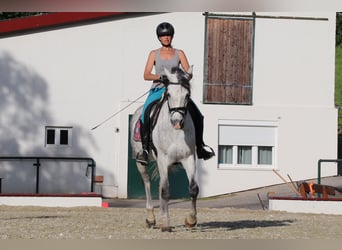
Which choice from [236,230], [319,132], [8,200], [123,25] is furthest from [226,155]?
[236,230]

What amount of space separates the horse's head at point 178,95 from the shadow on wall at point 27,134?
1776cm

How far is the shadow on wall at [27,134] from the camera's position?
29.4 meters

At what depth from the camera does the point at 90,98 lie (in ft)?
98.2

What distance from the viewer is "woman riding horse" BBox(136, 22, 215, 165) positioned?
12719mm

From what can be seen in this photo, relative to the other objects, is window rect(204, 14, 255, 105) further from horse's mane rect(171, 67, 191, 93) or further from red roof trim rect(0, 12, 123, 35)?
horse's mane rect(171, 67, 191, 93)

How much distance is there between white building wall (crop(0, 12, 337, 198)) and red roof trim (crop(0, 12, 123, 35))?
1.23ft

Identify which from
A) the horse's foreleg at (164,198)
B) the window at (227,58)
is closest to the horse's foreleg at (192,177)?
the horse's foreleg at (164,198)

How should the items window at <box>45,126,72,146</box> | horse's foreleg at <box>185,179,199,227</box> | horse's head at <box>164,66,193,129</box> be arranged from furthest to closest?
window at <box>45,126,72,146</box> < horse's foreleg at <box>185,179,199,227</box> < horse's head at <box>164,66,193,129</box>

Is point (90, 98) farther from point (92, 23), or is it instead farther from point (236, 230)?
point (236, 230)

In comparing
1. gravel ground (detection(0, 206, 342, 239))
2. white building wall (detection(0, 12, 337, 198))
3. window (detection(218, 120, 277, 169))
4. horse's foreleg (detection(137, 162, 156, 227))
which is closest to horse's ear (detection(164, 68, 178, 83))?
gravel ground (detection(0, 206, 342, 239))

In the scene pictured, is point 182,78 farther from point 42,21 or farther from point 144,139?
point 42,21

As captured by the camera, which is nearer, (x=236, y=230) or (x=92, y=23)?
(x=236, y=230)

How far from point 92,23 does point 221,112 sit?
4.91 m

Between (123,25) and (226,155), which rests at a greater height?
(123,25)
